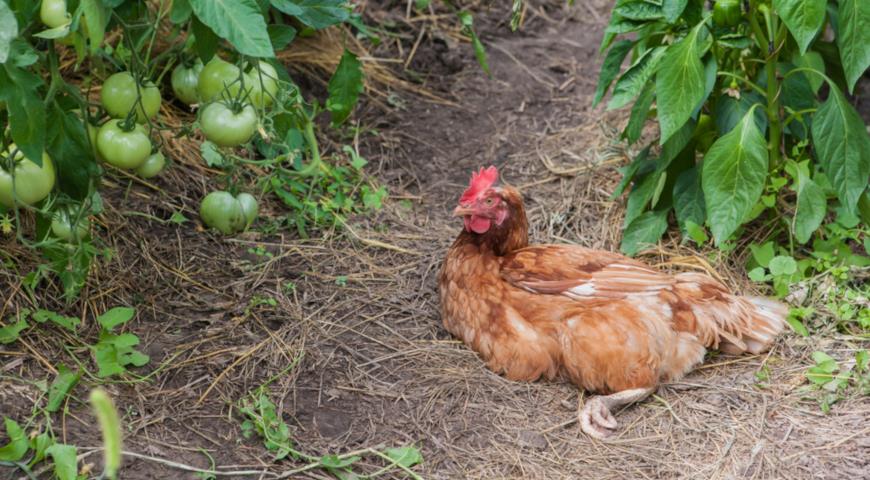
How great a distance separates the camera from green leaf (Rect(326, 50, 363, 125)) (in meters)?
3.79

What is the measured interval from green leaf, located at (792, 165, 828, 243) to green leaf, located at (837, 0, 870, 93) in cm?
53

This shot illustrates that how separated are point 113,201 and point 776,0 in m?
2.60

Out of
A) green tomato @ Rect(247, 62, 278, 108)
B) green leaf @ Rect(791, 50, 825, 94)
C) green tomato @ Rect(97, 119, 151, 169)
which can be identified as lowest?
green tomato @ Rect(97, 119, 151, 169)

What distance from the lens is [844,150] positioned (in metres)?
3.47

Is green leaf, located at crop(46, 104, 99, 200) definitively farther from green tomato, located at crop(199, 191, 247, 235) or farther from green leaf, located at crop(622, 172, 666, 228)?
green leaf, located at crop(622, 172, 666, 228)

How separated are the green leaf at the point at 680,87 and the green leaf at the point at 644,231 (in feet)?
2.09

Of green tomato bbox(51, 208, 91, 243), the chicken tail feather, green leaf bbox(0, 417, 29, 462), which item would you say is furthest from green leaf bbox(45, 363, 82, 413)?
the chicken tail feather

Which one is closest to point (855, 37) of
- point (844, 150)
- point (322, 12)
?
point (844, 150)

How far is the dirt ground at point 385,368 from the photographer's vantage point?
9.65 feet

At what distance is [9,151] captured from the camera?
2633mm

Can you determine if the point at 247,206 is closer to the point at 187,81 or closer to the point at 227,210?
the point at 227,210

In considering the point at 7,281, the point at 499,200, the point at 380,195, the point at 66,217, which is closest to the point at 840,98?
the point at 499,200

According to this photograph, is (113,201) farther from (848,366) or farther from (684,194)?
(848,366)

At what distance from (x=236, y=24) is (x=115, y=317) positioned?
49.6 inches
